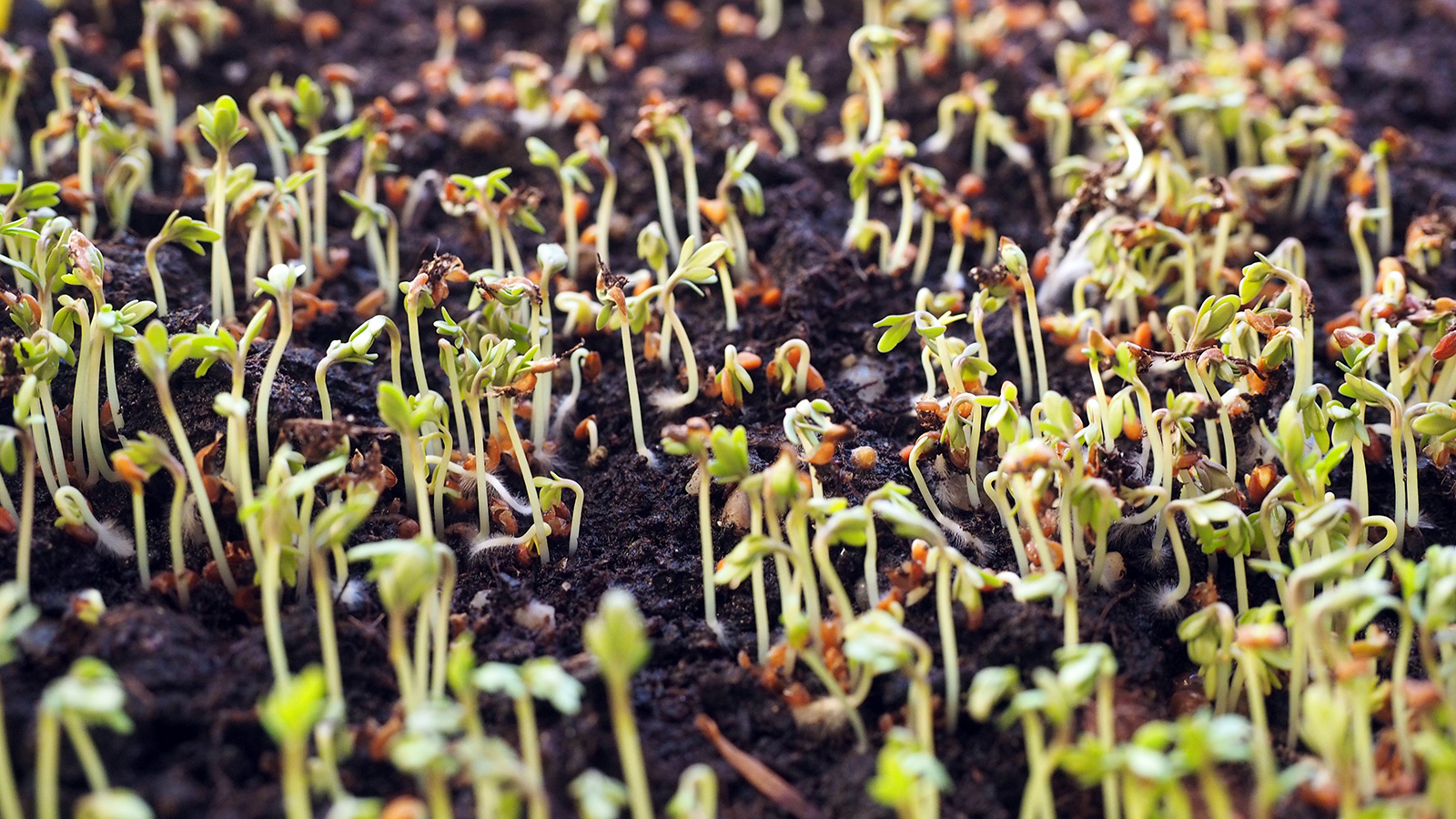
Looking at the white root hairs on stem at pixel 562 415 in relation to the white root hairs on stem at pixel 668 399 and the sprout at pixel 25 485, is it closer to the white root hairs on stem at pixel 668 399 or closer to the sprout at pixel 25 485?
the white root hairs on stem at pixel 668 399

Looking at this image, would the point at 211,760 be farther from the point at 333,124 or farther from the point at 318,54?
the point at 318,54

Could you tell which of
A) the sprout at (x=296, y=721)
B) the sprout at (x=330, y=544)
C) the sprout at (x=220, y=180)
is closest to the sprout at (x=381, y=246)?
the sprout at (x=220, y=180)

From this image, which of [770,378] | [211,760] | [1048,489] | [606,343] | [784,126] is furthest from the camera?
[784,126]

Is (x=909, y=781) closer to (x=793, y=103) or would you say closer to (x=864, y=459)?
(x=864, y=459)

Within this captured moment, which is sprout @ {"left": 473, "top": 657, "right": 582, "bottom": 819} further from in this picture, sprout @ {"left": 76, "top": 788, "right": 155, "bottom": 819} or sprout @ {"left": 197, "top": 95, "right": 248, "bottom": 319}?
sprout @ {"left": 197, "top": 95, "right": 248, "bottom": 319}

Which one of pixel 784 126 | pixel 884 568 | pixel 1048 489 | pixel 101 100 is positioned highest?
pixel 101 100

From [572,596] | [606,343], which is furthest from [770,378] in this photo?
[572,596]
